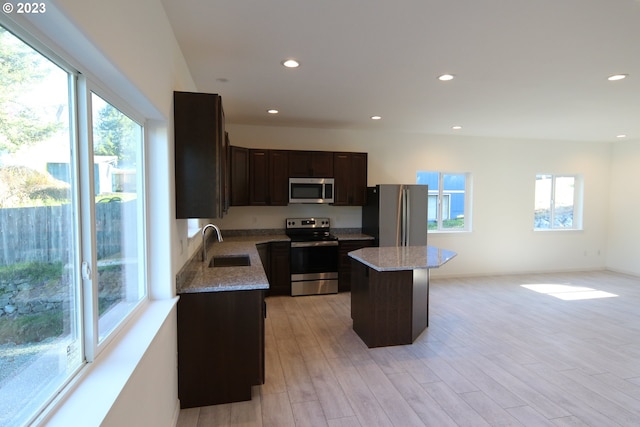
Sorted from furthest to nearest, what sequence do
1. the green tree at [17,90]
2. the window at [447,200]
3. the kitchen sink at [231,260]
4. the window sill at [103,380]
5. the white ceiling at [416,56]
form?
the window at [447,200]
the kitchen sink at [231,260]
the white ceiling at [416,56]
the window sill at [103,380]
the green tree at [17,90]

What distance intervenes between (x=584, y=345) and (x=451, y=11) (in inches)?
140

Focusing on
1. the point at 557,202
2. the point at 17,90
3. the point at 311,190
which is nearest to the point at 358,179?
the point at 311,190

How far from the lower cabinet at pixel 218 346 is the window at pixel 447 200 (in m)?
4.59

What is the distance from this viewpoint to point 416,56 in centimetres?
266

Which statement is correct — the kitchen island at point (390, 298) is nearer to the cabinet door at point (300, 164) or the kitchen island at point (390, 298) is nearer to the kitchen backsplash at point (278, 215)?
the cabinet door at point (300, 164)

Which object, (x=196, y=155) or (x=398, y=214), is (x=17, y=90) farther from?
(x=398, y=214)

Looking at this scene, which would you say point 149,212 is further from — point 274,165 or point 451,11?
point 274,165

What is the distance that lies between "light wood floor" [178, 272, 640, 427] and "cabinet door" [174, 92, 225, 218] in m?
1.48

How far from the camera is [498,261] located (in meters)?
6.46

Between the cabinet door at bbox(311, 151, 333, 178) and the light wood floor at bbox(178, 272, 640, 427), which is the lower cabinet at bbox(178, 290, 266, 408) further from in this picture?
the cabinet door at bbox(311, 151, 333, 178)

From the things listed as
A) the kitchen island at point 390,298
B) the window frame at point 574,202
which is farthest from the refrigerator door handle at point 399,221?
the window frame at point 574,202

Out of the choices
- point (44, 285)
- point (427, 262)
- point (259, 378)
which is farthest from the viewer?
point (427, 262)

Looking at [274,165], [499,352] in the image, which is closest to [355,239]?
[274,165]

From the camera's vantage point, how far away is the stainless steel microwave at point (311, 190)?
522 cm
